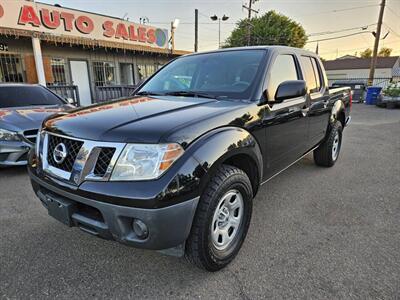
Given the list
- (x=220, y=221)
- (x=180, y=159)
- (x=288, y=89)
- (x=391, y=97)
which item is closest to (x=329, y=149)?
(x=288, y=89)

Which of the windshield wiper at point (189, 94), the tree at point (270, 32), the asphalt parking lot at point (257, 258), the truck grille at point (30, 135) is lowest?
the asphalt parking lot at point (257, 258)

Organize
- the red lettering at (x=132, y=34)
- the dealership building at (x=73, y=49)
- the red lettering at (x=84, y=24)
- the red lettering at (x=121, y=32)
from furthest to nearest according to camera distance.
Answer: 1. the red lettering at (x=132, y=34)
2. the red lettering at (x=121, y=32)
3. the red lettering at (x=84, y=24)
4. the dealership building at (x=73, y=49)

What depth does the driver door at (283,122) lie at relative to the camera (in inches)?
103

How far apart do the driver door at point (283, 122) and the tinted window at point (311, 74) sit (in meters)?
0.28

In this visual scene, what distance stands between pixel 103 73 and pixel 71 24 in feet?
8.78

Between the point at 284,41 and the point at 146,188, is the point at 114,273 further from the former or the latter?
the point at 284,41

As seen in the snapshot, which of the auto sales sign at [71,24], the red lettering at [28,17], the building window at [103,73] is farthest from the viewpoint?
the building window at [103,73]

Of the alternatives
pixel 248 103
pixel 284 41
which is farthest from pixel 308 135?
pixel 284 41

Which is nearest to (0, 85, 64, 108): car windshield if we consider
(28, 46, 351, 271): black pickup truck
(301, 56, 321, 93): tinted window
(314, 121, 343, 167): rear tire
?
(28, 46, 351, 271): black pickup truck

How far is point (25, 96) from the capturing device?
5355mm

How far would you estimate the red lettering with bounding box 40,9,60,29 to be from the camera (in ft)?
34.2

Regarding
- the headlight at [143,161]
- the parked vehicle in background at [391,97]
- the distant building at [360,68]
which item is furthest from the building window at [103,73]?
the distant building at [360,68]

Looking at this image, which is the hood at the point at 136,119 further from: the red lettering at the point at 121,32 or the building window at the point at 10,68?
the red lettering at the point at 121,32

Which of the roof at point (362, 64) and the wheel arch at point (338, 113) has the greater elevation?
the roof at point (362, 64)
